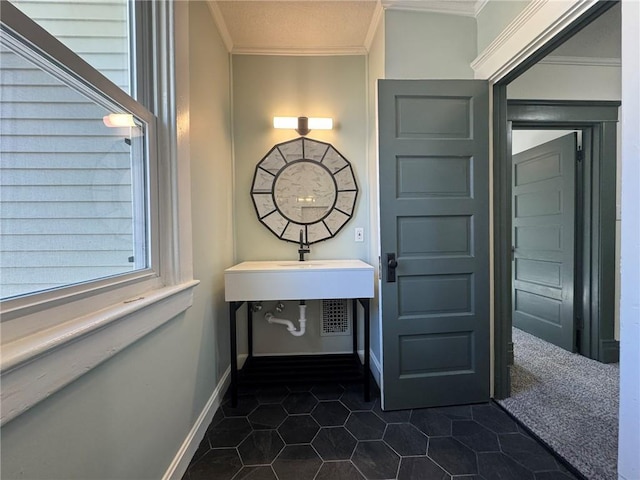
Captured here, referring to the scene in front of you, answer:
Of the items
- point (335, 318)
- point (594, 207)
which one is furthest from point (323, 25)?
point (594, 207)

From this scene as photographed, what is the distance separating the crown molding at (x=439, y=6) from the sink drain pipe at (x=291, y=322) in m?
2.16

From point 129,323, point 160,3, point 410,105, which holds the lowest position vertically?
point 129,323

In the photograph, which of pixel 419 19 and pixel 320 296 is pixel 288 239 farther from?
pixel 419 19

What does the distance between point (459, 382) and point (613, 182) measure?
2.13 m

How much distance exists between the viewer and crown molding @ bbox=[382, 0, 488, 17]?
1676 millimetres

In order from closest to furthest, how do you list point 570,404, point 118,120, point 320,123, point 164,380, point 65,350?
point 65,350, point 118,120, point 164,380, point 570,404, point 320,123

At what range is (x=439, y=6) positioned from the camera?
5.54 ft

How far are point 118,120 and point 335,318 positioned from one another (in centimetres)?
196

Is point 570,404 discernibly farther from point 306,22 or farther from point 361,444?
point 306,22

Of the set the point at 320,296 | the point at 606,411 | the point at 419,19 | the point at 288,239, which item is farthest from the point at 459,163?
the point at 606,411

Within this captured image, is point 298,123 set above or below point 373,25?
below

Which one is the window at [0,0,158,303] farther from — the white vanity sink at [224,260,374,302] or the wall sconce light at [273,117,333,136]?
the wall sconce light at [273,117,333,136]

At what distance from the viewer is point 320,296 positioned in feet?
5.70

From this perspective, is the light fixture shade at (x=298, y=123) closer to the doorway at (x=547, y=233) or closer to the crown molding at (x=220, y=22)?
Answer: the crown molding at (x=220, y=22)
